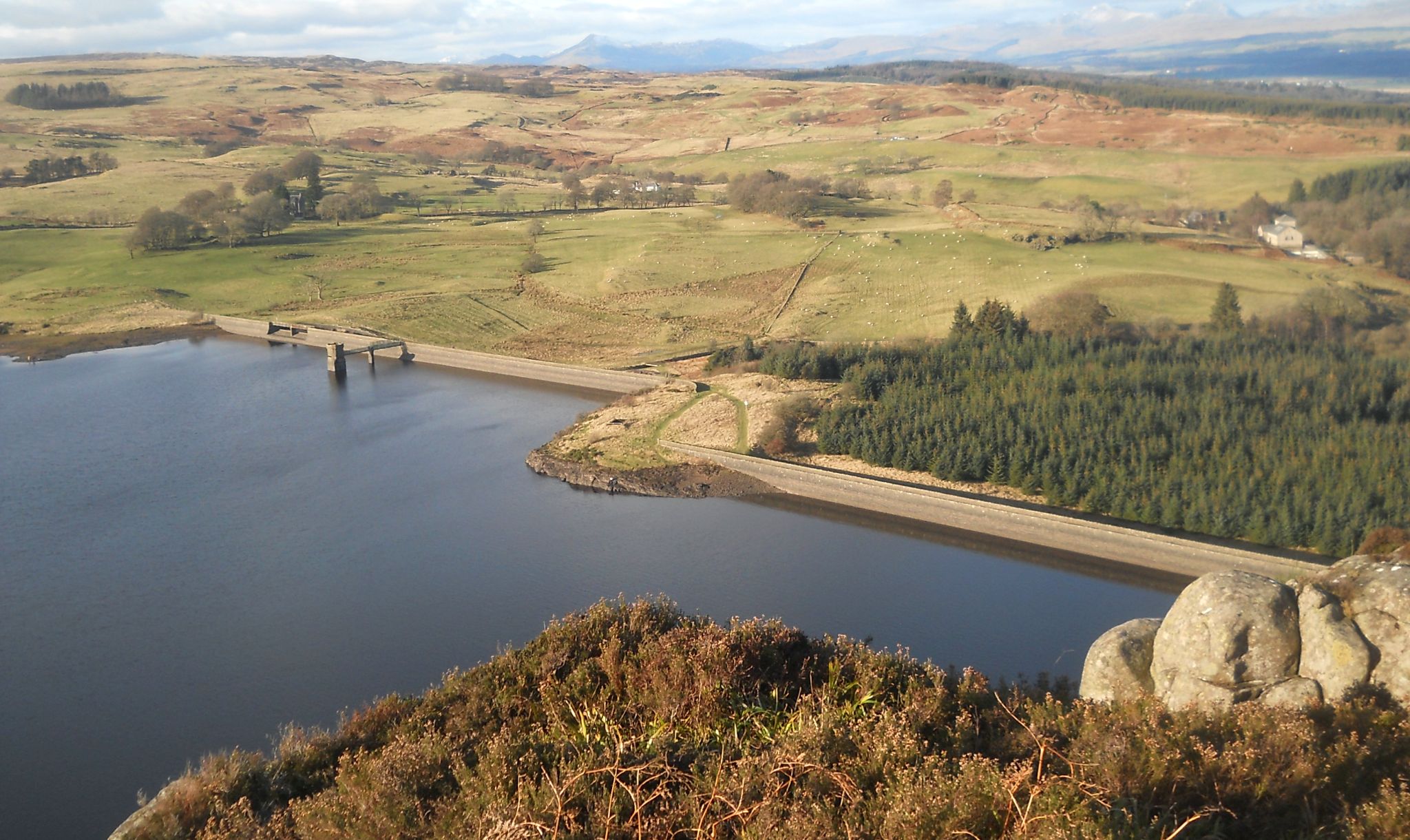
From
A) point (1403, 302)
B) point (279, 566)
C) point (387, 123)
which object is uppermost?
point (387, 123)

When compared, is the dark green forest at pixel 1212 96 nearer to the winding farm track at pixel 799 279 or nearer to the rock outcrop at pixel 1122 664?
the winding farm track at pixel 799 279

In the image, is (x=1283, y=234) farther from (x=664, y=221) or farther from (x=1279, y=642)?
(x=1279, y=642)

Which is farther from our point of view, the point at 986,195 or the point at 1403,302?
the point at 986,195

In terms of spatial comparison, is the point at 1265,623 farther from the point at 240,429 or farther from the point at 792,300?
the point at 792,300

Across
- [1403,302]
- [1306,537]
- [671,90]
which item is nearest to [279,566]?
[1306,537]

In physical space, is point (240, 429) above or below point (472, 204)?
below

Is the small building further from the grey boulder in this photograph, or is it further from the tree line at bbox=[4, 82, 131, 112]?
the tree line at bbox=[4, 82, 131, 112]

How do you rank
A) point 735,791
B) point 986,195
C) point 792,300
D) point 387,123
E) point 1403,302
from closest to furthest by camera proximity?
point 735,791
point 1403,302
point 792,300
point 986,195
point 387,123

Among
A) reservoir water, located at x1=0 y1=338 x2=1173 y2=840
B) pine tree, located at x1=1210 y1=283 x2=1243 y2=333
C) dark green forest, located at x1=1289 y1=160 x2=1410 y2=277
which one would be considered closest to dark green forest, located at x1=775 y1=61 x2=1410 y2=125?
dark green forest, located at x1=1289 y1=160 x2=1410 y2=277
